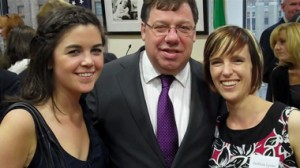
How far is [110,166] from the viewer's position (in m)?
1.80

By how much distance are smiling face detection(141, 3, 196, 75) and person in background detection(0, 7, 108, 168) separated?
0.97ft

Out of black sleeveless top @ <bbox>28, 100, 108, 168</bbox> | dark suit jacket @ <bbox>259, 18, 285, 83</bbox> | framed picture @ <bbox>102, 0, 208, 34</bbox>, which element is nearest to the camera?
black sleeveless top @ <bbox>28, 100, 108, 168</bbox>

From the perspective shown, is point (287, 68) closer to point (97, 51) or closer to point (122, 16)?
point (97, 51)

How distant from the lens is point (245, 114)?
1.70 metres

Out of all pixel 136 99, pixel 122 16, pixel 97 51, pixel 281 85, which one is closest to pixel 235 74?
pixel 136 99

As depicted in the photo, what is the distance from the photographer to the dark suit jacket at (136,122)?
1.72m

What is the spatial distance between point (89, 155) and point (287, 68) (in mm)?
1781

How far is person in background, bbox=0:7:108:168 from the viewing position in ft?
4.66

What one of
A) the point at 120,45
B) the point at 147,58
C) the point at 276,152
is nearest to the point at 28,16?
the point at 120,45

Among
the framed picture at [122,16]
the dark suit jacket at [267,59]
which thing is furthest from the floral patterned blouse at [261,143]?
the framed picture at [122,16]

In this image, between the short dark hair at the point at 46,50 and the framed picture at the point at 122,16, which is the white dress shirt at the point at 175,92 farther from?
the framed picture at the point at 122,16

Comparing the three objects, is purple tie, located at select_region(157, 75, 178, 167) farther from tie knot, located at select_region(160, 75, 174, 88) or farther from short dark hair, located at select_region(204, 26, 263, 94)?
short dark hair, located at select_region(204, 26, 263, 94)

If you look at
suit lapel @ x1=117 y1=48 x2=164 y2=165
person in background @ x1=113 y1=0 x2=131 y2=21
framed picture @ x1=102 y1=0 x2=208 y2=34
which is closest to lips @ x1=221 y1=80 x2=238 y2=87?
suit lapel @ x1=117 y1=48 x2=164 y2=165

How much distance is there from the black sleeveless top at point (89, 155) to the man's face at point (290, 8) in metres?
2.40
